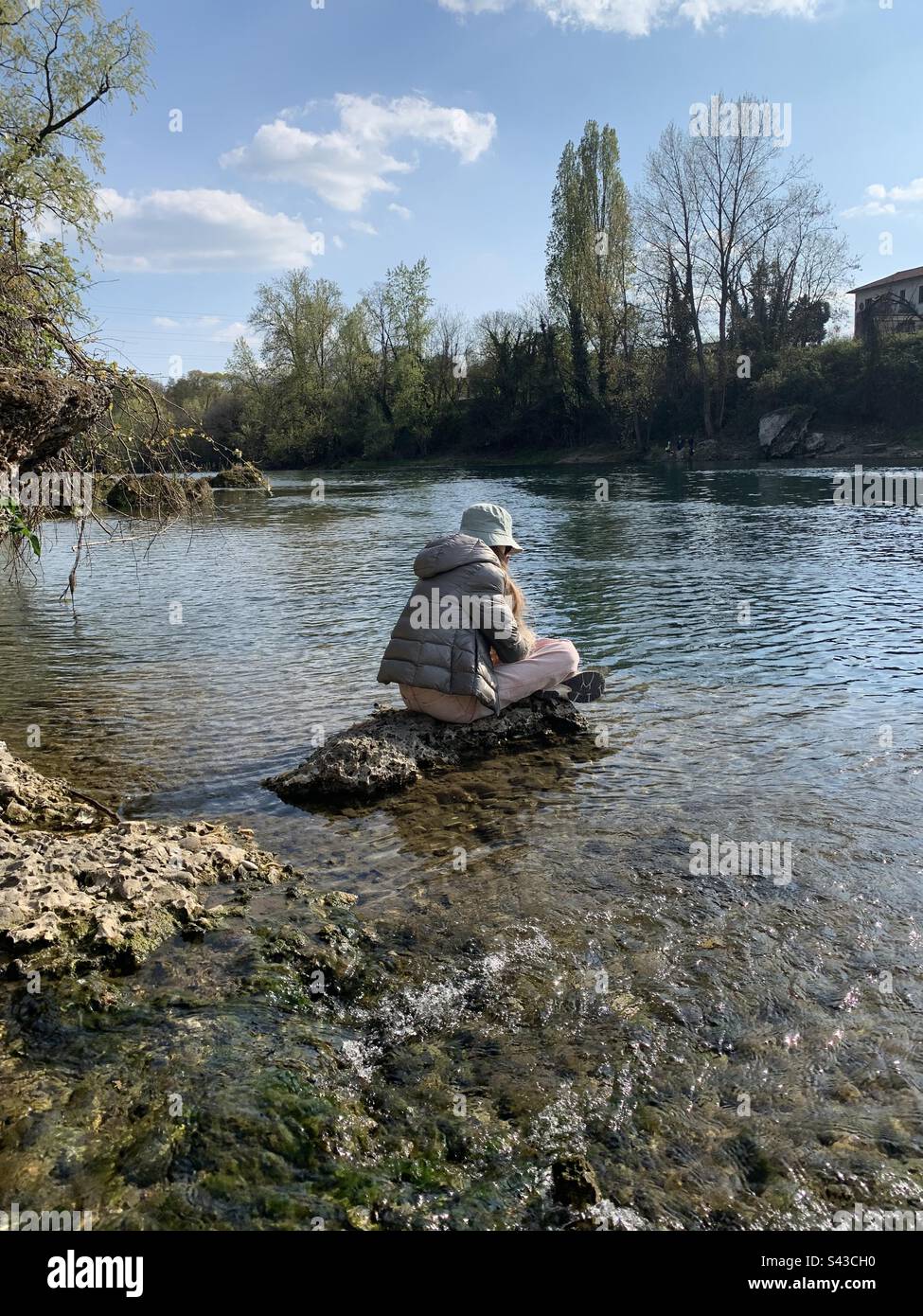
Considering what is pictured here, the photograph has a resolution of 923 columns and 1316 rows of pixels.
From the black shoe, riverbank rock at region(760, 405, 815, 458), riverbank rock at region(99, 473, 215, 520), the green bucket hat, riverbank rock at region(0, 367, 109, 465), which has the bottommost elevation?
the black shoe

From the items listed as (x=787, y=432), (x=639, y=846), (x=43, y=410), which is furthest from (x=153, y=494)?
(x=787, y=432)

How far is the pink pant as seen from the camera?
7.75m

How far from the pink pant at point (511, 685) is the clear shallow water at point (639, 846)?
→ 0.59 metres

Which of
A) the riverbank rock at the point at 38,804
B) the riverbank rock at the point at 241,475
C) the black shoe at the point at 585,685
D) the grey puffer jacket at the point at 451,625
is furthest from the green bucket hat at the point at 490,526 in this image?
the riverbank rock at the point at 38,804

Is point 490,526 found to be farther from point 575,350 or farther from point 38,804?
point 575,350

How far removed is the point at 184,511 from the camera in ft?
30.7

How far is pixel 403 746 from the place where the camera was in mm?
7629

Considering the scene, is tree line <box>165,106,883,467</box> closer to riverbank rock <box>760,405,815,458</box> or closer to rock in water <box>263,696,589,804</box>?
riverbank rock <box>760,405,815,458</box>

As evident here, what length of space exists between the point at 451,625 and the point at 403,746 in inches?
45.9

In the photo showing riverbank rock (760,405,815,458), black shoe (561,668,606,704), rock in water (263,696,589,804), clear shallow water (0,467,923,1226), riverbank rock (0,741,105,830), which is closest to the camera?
clear shallow water (0,467,923,1226)

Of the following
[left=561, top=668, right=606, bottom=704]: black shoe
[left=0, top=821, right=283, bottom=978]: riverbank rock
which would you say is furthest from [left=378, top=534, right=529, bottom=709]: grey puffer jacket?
[left=0, top=821, right=283, bottom=978]: riverbank rock

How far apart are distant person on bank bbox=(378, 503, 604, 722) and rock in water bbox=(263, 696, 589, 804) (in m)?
0.19

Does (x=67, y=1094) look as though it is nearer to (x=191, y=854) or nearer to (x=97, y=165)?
(x=191, y=854)
